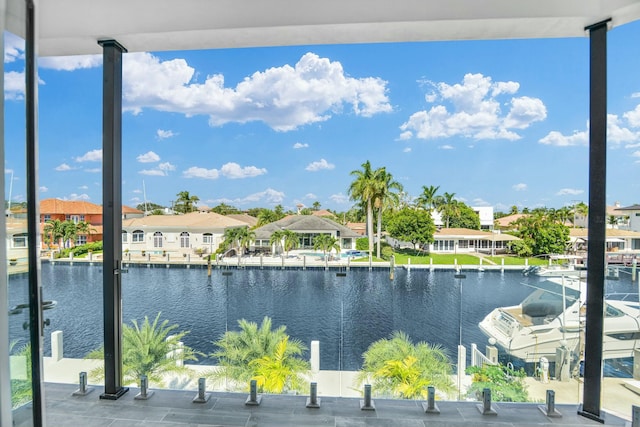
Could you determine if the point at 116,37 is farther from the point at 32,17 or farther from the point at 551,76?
the point at 551,76

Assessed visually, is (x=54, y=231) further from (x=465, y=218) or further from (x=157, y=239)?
(x=465, y=218)

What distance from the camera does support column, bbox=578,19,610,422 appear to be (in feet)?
5.87

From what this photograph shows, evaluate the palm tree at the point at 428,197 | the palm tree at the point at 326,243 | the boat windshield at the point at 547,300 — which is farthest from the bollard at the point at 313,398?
the palm tree at the point at 428,197

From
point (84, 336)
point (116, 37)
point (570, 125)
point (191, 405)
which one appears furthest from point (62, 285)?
point (570, 125)

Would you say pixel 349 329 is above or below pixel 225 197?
below

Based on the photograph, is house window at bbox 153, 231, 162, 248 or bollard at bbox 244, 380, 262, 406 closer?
bollard at bbox 244, 380, 262, 406

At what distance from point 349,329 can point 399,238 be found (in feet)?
3.44

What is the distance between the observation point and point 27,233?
34.2 inches

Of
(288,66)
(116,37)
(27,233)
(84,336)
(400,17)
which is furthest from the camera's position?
(288,66)

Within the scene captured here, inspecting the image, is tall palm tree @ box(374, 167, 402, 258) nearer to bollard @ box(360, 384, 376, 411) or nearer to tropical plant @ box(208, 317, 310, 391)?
tropical plant @ box(208, 317, 310, 391)

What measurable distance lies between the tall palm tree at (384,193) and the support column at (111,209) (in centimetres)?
216

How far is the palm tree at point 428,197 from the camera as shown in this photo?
365 cm

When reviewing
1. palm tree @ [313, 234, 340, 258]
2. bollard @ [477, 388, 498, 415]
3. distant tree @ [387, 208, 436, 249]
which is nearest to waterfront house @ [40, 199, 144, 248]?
palm tree @ [313, 234, 340, 258]

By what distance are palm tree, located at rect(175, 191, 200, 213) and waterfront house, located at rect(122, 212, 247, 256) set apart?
13cm
